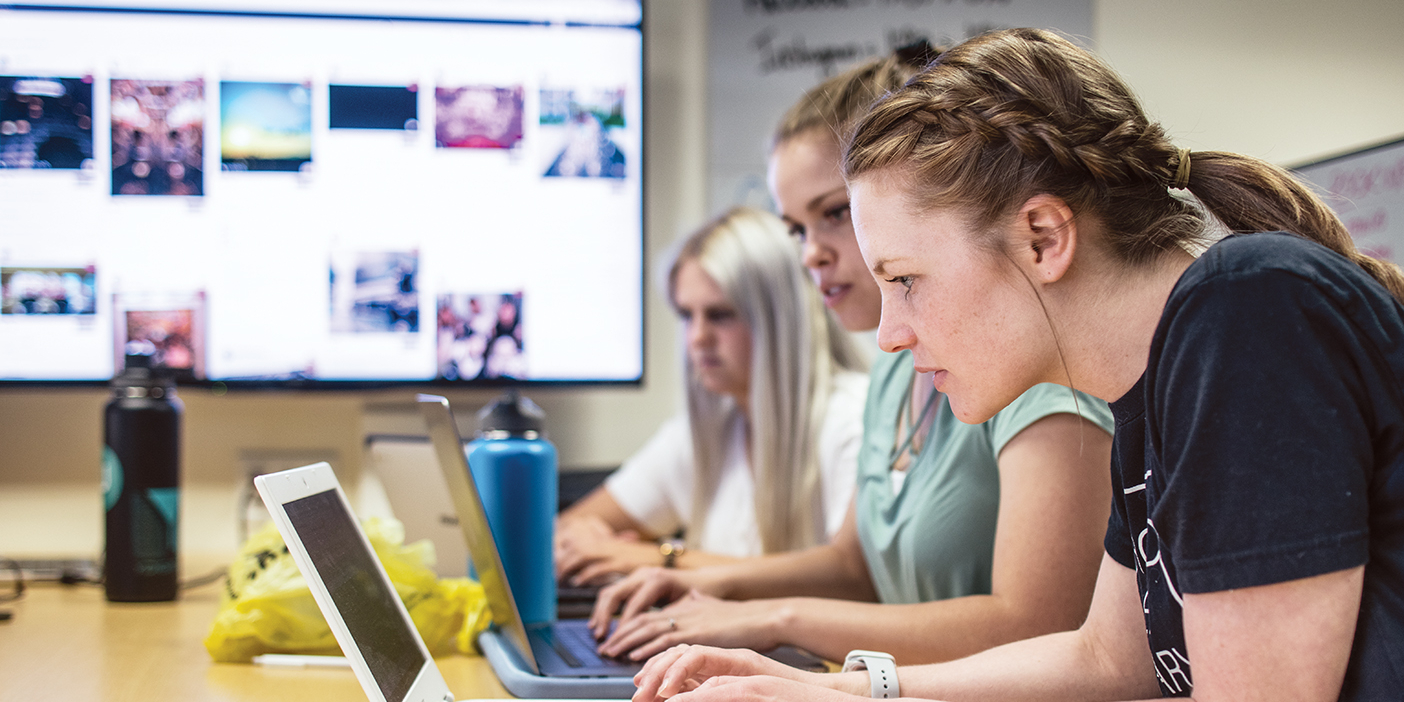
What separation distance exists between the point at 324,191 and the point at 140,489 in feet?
2.43

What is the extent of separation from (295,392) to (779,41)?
3.97 ft

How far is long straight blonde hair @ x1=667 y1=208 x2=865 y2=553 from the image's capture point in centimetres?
170

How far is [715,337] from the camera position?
1.84m

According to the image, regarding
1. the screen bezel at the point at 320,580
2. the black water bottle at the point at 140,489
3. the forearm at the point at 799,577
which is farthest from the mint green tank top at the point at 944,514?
the black water bottle at the point at 140,489

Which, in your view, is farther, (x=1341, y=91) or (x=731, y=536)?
(x=1341, y=91)

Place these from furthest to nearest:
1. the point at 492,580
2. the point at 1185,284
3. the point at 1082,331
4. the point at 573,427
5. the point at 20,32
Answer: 1. the point at 573,427
2. the point at 20,32
3. the point at 492,580
4. the point at 1082,331
5. the point at 1185,284

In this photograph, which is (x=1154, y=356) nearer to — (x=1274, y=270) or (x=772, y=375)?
(x=1274, y=270)

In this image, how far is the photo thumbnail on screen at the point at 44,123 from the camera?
5.70 feet

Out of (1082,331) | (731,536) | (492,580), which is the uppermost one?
(1082,331)

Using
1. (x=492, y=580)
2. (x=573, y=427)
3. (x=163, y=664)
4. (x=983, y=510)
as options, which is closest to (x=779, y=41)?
(x=573, y=427)

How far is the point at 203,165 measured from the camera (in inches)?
70.6

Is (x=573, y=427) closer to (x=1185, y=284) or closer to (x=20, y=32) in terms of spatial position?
(x=20, y=32)

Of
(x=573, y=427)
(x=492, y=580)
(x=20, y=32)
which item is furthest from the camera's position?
(x=573, y=427)

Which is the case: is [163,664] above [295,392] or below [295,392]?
below
